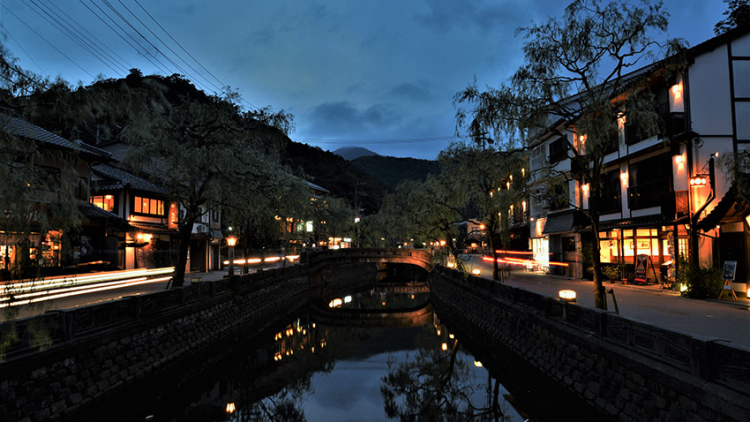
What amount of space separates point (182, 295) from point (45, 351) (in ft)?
21.9

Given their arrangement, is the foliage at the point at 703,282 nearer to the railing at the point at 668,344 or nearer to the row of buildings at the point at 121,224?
the railing at the point at 668,344

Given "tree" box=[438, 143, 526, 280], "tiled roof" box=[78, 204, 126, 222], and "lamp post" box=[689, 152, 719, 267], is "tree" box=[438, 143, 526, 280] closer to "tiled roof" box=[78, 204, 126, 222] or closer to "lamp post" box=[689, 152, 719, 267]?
"lamp post" box=[689, 152, 719, 267]

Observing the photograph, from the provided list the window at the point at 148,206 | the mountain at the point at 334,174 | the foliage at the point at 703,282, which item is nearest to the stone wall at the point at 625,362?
the foliage at the point at 703,282

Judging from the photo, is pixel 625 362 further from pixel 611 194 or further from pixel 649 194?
pixel 611 194

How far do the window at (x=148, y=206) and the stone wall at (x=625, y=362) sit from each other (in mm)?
26183

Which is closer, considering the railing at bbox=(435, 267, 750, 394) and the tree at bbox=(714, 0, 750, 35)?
the railing at bbox=(435, 267, 750, 394)

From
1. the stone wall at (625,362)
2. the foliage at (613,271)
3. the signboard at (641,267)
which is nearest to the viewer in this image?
the stone wall at (625,362)

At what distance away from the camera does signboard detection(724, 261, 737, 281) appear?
580 inches

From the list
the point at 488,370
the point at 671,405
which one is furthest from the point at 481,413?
the point at 671,405

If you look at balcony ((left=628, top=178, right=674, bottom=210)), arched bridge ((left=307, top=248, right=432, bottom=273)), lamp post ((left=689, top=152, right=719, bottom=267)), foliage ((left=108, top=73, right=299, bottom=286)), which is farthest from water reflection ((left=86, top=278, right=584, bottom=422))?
arched bridge ((left=307, top=248, right=432, bottom=273))

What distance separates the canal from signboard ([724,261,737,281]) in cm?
852

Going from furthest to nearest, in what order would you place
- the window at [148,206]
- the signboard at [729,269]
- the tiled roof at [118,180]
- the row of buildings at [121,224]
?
the window at [148,206] < the tiled roof at [118,180] < the row of buildings at [121,224] < the signboard at [729,269]

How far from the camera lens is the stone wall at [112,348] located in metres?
8.73

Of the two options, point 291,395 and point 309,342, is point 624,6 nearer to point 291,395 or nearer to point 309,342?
point 291,395
